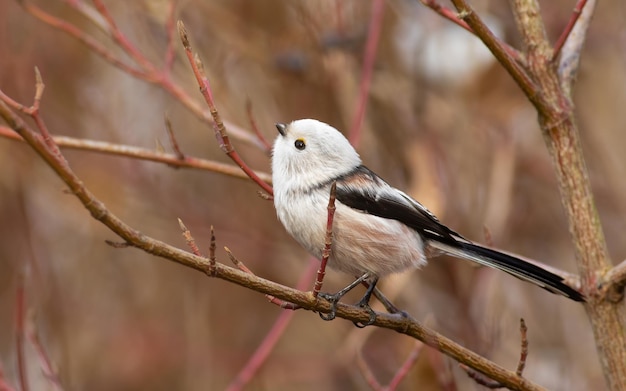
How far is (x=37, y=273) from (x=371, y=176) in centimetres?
208

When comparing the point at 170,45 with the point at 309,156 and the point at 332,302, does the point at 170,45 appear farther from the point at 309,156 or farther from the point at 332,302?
the point at 332,302

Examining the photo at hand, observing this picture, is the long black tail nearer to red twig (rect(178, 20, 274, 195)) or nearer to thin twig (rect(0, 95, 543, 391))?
thin twig (rect(0, 95, 543, 391))

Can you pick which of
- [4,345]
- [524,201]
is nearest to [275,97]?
[524,201]

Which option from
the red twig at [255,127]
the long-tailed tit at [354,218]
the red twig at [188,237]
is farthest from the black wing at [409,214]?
the red twig at [188,237]

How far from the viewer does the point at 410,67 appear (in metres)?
4.65

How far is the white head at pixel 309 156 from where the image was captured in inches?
99.8

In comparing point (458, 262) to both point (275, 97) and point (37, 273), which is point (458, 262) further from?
point (37, 273)

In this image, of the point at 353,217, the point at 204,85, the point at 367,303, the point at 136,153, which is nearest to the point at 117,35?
the point at 136,153

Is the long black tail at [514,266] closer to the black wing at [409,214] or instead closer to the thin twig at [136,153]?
the black wing at [409,214]

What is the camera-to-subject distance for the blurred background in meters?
4.25

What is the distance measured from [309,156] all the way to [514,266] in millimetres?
780

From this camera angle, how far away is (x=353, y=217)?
2.45 meters

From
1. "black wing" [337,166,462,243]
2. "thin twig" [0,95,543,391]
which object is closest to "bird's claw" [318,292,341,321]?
"thin twig" [0,95,543,391]

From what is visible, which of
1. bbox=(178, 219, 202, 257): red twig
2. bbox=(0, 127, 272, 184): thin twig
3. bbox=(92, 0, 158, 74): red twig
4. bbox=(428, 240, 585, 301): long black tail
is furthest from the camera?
bbox=(92, 0, 158, 74): red twig
